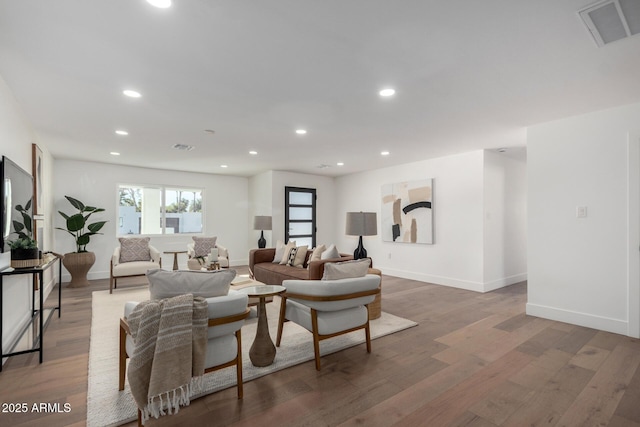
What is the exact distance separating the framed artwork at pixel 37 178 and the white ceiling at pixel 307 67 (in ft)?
1.01

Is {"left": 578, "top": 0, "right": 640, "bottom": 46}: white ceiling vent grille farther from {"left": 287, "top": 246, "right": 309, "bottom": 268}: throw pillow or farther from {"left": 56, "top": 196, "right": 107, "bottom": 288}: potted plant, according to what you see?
{"left": 56, "top": 196, "right": 107, "bottom": 288}: potted plant

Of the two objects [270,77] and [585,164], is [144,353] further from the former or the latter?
[585,164]

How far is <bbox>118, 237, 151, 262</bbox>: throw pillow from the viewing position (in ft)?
18.7

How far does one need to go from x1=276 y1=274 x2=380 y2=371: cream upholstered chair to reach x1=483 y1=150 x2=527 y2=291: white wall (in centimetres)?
353

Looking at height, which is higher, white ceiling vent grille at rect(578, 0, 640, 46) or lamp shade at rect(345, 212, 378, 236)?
white ceiling vent grille at rect(578, 0, 640, 46)

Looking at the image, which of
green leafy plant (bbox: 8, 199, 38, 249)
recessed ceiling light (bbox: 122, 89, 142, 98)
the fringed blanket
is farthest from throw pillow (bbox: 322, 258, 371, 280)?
green leafy plant (bbox: 8, 199, 38, 249)

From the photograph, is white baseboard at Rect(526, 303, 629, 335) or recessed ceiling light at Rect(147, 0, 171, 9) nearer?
recessed ceiling light at Rect(147, 0, 171, 9)

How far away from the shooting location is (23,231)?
3221 millimetres

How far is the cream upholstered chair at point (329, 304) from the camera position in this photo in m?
2.65

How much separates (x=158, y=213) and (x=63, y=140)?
289 centimetres

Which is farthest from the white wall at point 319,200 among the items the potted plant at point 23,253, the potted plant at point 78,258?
the potted plant at point 23,253

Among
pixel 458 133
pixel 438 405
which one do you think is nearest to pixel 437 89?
pixel 458 133

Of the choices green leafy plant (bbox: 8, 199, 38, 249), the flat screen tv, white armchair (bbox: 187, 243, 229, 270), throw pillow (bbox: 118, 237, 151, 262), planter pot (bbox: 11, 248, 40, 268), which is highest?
the flat screen tv

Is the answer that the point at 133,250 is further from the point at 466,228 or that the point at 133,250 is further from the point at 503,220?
the point at 503,220
